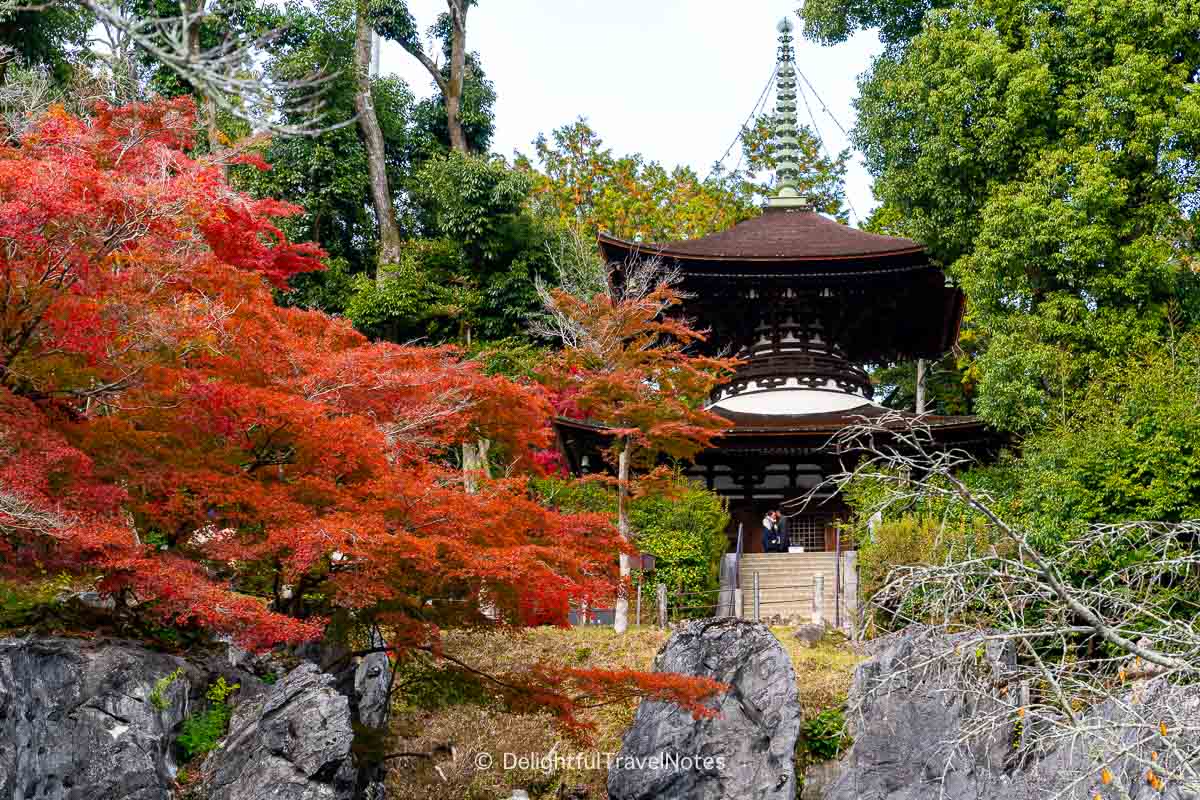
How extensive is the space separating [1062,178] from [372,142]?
58.8 ft

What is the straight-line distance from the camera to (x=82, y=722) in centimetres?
894

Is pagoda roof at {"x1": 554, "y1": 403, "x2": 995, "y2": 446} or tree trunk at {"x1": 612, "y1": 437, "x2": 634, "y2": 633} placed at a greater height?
pagoda roof at {"x1": 554, "y1": 403, "x2": 995, "y2": 446}

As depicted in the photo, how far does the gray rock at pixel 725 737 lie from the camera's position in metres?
11.7

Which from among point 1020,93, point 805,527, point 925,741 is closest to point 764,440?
point 805,527

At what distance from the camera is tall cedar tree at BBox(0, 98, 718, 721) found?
27.9ft

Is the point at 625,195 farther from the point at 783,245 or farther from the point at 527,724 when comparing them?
the point at 527,724

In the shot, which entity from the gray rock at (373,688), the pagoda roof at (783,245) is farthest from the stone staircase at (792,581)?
the gray rock at (373,688)

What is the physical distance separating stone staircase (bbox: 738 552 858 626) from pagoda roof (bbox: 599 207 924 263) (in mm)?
5388

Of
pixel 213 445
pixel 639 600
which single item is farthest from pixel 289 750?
pixel 639 600

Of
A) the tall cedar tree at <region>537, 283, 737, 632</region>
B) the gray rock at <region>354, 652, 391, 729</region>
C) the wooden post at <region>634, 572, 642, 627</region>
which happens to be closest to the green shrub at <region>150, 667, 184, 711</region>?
the gray rock at <region>354, 652, 391, 729</region>

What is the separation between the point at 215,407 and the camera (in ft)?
30.3

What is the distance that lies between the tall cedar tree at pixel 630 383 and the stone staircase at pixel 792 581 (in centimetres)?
Answer: 254

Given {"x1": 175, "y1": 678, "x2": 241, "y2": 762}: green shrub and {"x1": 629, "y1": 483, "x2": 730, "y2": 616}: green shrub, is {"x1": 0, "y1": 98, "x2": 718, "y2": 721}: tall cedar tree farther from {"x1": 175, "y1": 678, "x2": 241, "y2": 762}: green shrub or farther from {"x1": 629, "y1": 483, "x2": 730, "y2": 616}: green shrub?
{"x1": 629, "y1": 483, "x2": 730, "y2": 616}: green shrub

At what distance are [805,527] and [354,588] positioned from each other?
46.1 feet
